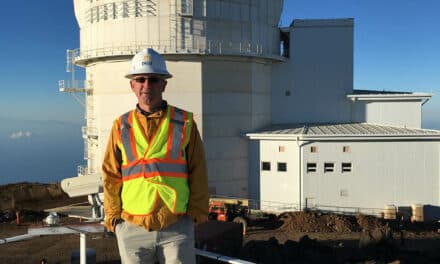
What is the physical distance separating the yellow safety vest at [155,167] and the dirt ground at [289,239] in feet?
9.15

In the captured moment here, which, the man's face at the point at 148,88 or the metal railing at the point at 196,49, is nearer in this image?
the man's face at the point at 148,88

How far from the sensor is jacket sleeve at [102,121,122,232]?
3.46 meters

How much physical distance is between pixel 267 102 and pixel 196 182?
59.5 feet

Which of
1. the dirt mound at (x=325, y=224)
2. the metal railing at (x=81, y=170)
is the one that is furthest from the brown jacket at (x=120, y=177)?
the metal railing at (x=81, y=170)

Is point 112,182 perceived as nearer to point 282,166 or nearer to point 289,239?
point 289,239

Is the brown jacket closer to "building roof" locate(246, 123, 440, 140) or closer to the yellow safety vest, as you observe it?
the yellow safety vest

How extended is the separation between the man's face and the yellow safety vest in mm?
167

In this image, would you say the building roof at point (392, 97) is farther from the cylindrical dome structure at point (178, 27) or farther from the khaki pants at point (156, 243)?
the khaki pants at point (156, 243)

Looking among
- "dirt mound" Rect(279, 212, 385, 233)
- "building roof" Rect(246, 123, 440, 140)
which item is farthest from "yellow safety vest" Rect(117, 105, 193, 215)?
"building roof" Rect(246, 123, 440, 140)

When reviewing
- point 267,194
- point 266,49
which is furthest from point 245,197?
point 266,49

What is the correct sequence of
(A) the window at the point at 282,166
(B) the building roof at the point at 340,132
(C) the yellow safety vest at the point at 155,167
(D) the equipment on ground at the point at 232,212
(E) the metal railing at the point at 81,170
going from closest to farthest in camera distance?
(C) the yellow safety vest at the point at 155,167 → (D) the equipment on ground at the point at 232,212 → (B) the building roof at the point at 340,132 → (A) the window at the point at 282,166 → (E) the metal railing at the point at 81,170

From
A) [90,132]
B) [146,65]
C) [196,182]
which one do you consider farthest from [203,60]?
[196,182]

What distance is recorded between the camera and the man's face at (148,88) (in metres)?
3.45

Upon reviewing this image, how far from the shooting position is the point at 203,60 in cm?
1894
